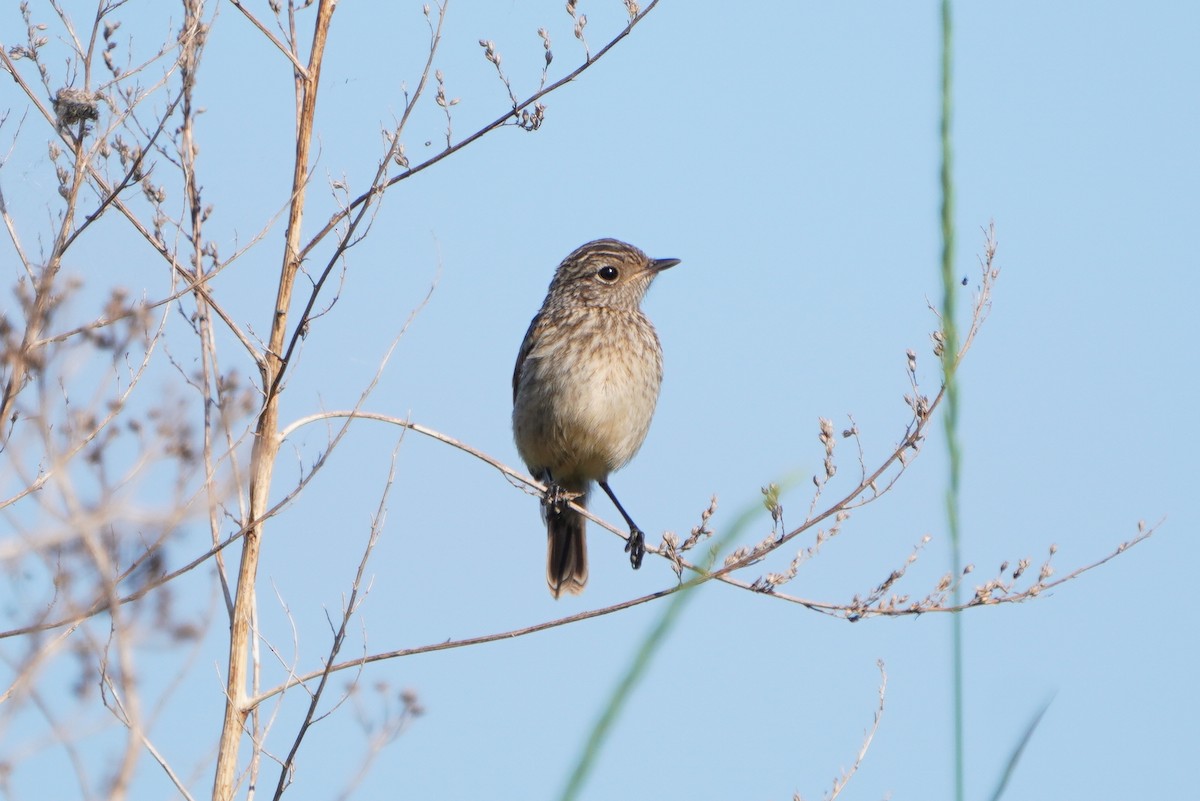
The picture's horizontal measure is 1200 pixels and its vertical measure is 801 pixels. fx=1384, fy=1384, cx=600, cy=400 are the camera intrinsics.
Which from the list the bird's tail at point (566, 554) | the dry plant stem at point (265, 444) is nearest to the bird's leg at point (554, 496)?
the bird's tail at point (566, 554)

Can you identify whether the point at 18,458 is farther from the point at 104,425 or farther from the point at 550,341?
the point at 550,341

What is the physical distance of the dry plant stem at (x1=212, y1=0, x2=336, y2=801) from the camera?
4.38m

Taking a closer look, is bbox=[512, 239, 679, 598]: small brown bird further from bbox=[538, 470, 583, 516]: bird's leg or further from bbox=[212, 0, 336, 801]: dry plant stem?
bbox=[212, 0, 336, 801]: dry plant stem

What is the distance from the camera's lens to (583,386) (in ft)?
25.6

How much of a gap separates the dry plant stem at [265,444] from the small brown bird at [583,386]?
2690 mm

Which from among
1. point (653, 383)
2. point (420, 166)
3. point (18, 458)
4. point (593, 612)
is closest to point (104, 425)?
point (18, 458)

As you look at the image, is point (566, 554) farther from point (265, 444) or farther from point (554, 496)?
point (265, 444)

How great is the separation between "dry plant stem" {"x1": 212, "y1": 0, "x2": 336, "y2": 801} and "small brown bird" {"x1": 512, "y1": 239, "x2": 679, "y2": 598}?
2.69 meters

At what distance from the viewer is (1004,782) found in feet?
4.49

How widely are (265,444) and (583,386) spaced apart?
329 cm

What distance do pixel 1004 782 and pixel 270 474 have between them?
363cm

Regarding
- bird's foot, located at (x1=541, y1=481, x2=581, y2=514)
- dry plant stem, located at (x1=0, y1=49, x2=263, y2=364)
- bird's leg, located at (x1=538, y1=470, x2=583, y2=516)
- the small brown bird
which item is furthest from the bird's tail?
dry plant stem, located at (x1=0, y1=49, x2=263, y2=364)

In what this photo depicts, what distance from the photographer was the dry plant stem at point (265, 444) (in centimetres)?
438

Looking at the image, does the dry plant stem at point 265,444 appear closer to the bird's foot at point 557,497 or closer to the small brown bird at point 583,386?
the bird's foot at point 557,497
